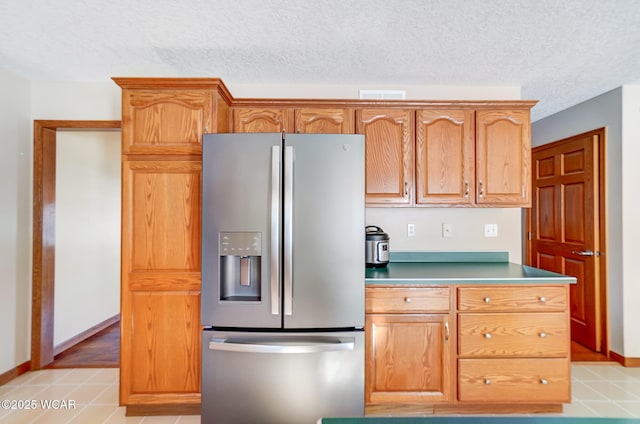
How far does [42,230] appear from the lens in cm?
265

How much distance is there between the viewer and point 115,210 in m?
3.92

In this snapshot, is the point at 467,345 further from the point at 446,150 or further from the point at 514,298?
the point at 446,150

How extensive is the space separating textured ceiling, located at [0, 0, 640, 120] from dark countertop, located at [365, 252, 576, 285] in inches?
55.5

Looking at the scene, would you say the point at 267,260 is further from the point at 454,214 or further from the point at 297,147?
the point at 454,214

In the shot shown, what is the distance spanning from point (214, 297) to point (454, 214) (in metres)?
1.95

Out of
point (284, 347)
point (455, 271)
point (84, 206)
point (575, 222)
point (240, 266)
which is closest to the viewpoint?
point (284, 347)

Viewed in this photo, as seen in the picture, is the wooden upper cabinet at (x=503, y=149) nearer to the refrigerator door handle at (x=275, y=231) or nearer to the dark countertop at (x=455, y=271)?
the dark countertop at (x=455, y=271)

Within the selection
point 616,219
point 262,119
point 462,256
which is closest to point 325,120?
point 262,119

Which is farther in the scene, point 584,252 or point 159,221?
point 584,252

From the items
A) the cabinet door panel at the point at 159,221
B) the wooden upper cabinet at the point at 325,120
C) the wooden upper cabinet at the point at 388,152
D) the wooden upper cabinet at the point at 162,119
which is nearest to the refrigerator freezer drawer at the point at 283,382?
the cabinet door panel at the point at 159,221

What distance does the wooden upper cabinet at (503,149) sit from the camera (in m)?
2.40

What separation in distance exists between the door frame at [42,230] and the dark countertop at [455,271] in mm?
2421

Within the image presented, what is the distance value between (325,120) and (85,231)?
2.78m

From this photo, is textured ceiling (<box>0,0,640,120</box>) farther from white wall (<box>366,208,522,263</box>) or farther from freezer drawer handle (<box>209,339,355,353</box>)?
freezer drawer handle (<box>209,339,355,353</box>)
